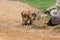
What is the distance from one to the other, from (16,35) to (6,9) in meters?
7.02

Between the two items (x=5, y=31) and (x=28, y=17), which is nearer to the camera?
(x=5, y=31)

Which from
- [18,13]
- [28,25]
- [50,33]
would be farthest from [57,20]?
[18,13]

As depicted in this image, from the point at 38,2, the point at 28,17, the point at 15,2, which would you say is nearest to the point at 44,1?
the point at 38,2

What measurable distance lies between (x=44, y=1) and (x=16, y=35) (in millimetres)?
9766

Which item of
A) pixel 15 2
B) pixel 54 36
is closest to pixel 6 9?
pixel 15 2

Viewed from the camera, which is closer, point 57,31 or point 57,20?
point 57,31

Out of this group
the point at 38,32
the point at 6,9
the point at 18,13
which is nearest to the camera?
the point at 38,32

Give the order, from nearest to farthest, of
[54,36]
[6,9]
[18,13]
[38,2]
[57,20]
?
[54,36] → [57,20] → [18,13] → [6,9] → [38,2]

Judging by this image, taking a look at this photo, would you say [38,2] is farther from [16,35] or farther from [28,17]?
[16,35]

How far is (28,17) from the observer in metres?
11.6

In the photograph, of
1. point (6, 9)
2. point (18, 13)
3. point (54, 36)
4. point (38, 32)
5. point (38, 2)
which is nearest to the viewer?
point (54, 36)

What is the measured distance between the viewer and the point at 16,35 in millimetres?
8977

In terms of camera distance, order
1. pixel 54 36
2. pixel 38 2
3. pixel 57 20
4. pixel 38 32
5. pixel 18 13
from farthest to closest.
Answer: pixel 38 2 < pixel 18 13 < pixel 57 20 < pixel 38 32 < pixel 54 36

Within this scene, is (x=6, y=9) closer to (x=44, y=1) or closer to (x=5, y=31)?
(x=44, y=1)
